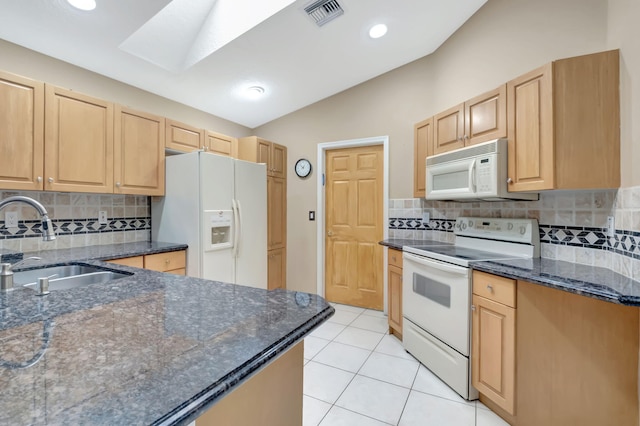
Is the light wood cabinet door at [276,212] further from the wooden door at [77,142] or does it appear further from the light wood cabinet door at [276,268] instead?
the wooden door at [77,142]

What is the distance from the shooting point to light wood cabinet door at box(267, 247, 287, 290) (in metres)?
3.75

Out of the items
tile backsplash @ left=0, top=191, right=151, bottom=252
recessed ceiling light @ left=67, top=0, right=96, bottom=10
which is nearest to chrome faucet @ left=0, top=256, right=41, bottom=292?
tile backsplash @ left=0, top=191, right=151, bottom=252

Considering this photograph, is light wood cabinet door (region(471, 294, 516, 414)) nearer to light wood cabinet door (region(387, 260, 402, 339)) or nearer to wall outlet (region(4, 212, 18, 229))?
light wood cabinet door (region(387, 260, 402, 339))

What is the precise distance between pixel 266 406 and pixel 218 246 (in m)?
2.01

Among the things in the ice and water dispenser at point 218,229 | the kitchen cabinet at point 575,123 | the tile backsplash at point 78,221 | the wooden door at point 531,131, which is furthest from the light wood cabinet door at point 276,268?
the kitchen cabinet at point 575,123

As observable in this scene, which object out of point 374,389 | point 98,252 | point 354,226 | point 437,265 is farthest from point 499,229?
point 98,252

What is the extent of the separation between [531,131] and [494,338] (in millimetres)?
1304

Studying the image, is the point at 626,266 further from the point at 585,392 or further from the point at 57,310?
the point at 57,310

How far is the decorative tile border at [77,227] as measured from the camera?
2.13 metres

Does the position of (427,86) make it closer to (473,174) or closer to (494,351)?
(473,174)

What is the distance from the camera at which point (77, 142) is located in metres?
2.21

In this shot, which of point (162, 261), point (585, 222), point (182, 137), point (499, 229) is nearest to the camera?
point (585, 222)

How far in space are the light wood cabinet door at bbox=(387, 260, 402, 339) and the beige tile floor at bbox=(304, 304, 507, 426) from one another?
0.13m

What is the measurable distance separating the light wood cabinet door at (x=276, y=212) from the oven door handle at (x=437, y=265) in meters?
1.87
